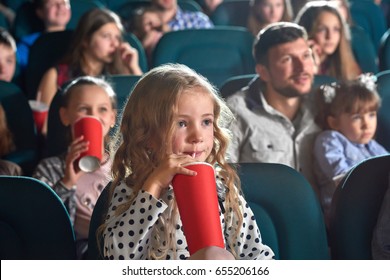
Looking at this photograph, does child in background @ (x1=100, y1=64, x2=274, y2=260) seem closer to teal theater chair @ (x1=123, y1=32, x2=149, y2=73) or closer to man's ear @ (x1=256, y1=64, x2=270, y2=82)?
man's ear @ (x1=256, y1=64, x2=270, y2=82)

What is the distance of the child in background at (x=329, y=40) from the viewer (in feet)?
9.97

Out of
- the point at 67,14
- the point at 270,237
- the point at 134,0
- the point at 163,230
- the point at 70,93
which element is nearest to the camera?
the point at 163,230

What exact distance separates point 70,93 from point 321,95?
717 mm

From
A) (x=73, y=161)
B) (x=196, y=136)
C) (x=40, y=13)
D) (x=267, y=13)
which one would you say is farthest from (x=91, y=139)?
(x=40, y=13)

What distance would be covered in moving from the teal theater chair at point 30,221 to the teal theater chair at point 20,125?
983mm

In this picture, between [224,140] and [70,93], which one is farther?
[70,93]

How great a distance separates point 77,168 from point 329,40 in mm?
1335

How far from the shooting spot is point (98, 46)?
325 centimetres

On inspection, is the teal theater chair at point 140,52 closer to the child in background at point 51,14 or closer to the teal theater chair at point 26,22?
the child in background at point 51,14

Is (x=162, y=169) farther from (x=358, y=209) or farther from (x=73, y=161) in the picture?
(x=73, y=161)

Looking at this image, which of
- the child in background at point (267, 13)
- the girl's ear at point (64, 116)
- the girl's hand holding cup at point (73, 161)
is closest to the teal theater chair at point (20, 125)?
the girl's ear at point (64, 116)

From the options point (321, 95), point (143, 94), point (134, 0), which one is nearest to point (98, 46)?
point (321, 95)

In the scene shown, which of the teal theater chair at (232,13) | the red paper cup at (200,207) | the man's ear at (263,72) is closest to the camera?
the red paper cup at (200,207)
